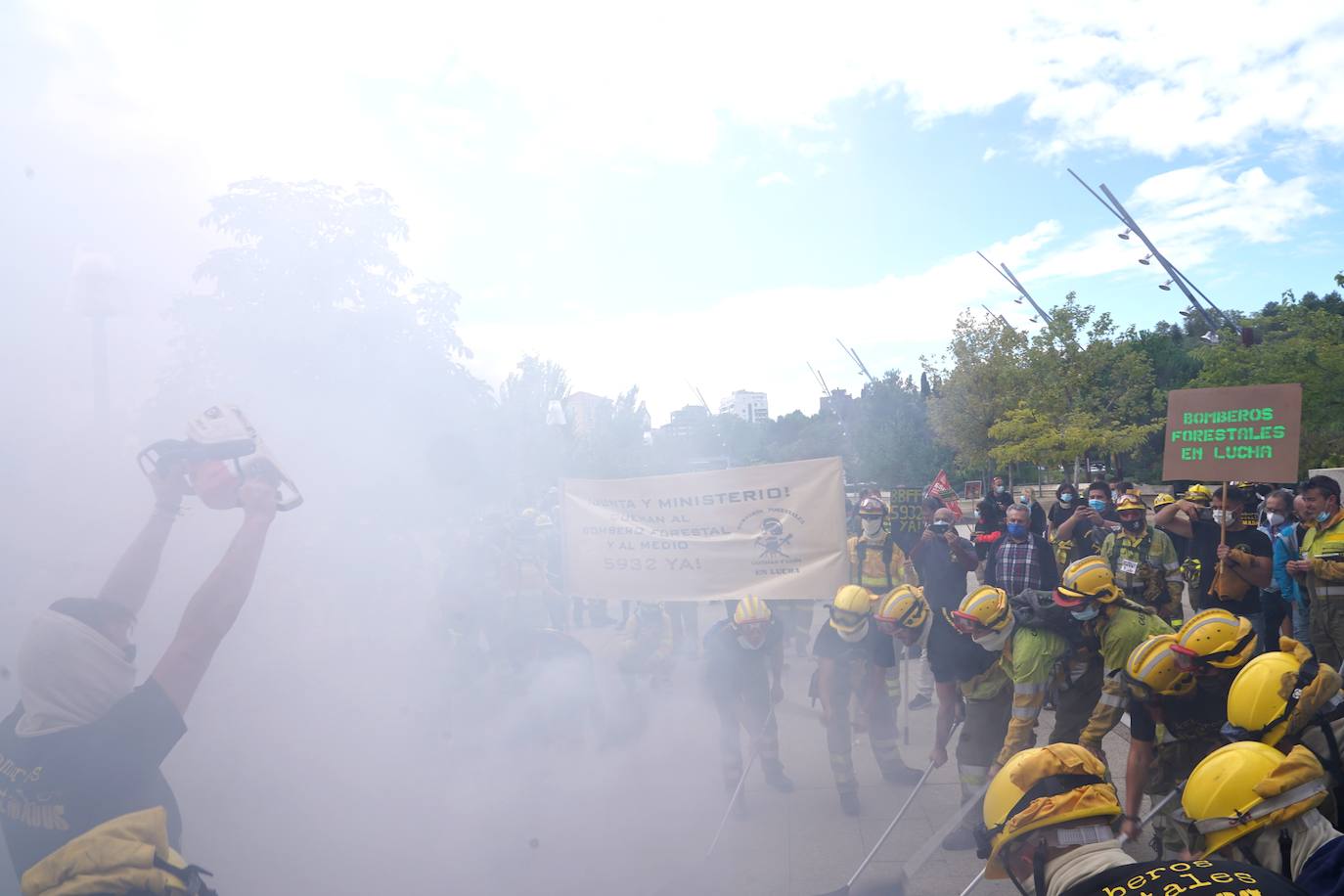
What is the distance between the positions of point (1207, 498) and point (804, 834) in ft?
16.8

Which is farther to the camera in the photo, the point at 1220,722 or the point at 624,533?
the point at 624,533

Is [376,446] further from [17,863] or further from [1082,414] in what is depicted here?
[1082,414]

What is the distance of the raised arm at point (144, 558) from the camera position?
2.27 meters

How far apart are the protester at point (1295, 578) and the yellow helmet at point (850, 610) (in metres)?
3.10

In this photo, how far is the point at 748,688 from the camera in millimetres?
4715

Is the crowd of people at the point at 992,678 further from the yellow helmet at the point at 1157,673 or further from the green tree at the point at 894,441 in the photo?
the green tree at the point at 894,441

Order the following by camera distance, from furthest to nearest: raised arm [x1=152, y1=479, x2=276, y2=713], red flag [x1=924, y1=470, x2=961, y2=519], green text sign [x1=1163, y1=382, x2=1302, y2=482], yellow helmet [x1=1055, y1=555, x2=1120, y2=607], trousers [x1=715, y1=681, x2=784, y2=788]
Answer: red flag [x1=924, y1=470, x2=961, y2=519], green text sign [x1=1163, y1=382, x2=1302, y2=482], trousers [x1=715, y1=681, x2=784, y2=788], yellow helmet [x1=1055, y1=555, x2=1120, y2=607], raised arm [x1=152, y1=479, x2=276, y2=713]

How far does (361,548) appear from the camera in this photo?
450 cm

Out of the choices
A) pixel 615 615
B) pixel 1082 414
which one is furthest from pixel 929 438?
pixel 615 615

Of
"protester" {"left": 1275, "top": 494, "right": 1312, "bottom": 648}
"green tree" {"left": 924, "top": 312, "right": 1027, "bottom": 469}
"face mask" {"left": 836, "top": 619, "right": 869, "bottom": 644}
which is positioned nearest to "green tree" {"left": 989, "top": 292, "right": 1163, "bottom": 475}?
"green tree" {"left": 924, "top": 312, "right": 1027, "bottom": 469}

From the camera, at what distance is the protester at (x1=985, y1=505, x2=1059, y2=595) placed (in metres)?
6.14

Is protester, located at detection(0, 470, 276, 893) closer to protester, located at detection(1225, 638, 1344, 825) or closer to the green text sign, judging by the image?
protester, located at detection(1225, 638, 1344, 825)

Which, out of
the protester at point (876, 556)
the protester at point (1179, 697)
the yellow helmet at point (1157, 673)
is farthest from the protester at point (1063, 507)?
the yellow helmet at point (1157, 673)

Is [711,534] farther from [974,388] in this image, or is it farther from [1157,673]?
[974,388]
